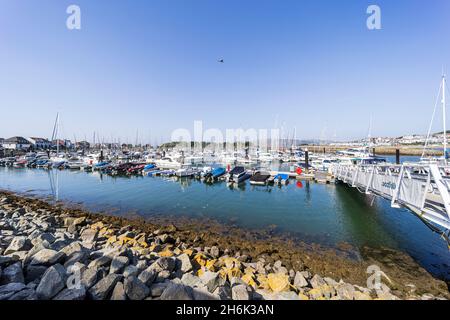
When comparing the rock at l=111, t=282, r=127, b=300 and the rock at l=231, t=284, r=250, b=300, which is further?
the rock at l=231, t=284, r=250, b=300

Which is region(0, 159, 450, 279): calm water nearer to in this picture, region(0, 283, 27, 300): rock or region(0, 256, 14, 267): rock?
region(0, 256, 14, 267): rock

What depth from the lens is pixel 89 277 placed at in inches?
191

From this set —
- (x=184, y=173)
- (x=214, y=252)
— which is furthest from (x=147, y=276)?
(x=184, y=173)

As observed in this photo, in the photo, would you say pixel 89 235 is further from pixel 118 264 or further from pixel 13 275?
pixel 118 264

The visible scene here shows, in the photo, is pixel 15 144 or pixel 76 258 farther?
pixel 15 144

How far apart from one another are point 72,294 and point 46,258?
2294 mm

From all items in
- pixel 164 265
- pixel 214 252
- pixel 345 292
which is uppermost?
pixel 164 265

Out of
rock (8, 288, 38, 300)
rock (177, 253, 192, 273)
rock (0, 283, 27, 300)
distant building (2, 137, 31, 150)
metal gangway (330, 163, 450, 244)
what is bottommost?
rock (177, 253, 192, 273)

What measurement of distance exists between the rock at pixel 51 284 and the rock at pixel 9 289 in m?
0.35

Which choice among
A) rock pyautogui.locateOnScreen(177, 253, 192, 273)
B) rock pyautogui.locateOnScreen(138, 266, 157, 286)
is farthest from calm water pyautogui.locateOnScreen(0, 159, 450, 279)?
rock pyautogui.locateOnScreen(138, 266, 157, 286)

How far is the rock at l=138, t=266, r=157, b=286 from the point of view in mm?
5168

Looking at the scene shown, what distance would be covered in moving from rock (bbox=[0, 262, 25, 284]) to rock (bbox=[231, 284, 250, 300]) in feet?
18.2

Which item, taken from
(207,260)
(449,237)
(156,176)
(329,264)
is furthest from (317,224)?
(156,176)
